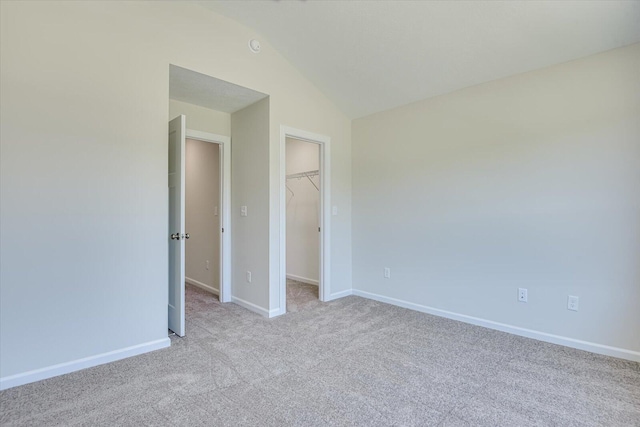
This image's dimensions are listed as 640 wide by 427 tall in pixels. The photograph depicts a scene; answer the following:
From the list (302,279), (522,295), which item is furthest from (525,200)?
(302,279)

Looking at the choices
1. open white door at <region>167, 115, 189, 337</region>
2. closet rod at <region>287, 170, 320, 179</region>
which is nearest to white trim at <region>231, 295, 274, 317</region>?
open white door at <region>167, 115, 189, 337</region>

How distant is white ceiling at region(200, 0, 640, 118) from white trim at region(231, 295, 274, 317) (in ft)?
8.77

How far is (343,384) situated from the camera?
209cm

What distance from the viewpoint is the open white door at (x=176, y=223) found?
282 cm

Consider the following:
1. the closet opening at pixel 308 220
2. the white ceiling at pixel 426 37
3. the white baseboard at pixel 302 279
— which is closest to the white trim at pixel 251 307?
the closet opening at pixel 308 220

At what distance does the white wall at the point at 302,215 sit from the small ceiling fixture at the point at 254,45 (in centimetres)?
180

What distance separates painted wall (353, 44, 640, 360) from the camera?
2.42m

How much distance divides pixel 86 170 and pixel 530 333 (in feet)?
12.5

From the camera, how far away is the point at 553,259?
2.70m

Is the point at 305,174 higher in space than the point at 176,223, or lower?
higher

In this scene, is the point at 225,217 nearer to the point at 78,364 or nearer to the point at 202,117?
the point at 202,117

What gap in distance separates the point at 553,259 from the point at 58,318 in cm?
380

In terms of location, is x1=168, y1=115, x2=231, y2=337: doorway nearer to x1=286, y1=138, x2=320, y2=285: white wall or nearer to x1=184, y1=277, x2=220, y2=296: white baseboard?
x1=184, y1=277, x2=220, y2=296: white baseboard

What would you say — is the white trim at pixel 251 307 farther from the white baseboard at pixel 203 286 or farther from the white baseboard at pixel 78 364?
the white baseboard at pixel 78 364
